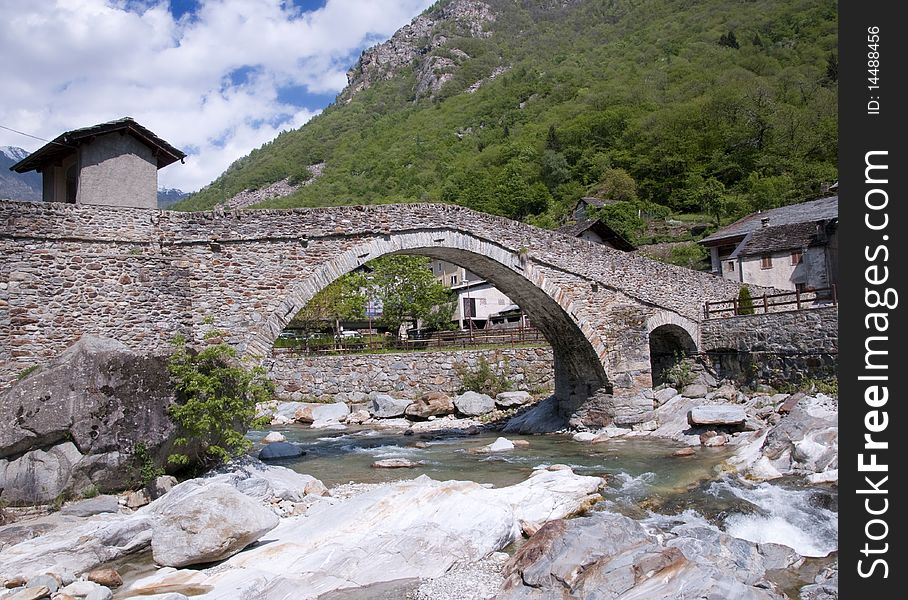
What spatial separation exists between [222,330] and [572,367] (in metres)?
9.90

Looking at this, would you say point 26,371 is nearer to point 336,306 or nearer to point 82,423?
point 82,423

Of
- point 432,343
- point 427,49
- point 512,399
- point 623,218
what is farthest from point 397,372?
point 427,49

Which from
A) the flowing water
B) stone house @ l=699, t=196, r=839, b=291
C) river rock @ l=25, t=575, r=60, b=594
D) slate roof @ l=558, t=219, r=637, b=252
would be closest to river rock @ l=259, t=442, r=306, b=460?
the flowing water

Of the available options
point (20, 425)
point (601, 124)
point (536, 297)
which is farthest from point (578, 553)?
point (601, 124)

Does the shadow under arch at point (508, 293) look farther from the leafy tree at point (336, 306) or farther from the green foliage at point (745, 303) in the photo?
the leafy tree at point (336, 306)

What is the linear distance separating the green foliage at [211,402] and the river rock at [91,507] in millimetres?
1230

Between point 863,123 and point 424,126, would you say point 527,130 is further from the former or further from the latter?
point 863,123

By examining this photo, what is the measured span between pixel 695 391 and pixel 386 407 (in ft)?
32.4

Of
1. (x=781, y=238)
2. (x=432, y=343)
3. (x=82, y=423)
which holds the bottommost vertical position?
(x=82, y=423)

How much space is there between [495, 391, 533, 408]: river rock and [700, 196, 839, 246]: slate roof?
14.9m

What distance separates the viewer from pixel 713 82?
196 ft

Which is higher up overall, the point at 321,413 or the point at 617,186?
the point at 617,186

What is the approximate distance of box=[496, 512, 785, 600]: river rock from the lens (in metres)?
5.34

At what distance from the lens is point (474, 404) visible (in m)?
21.1
